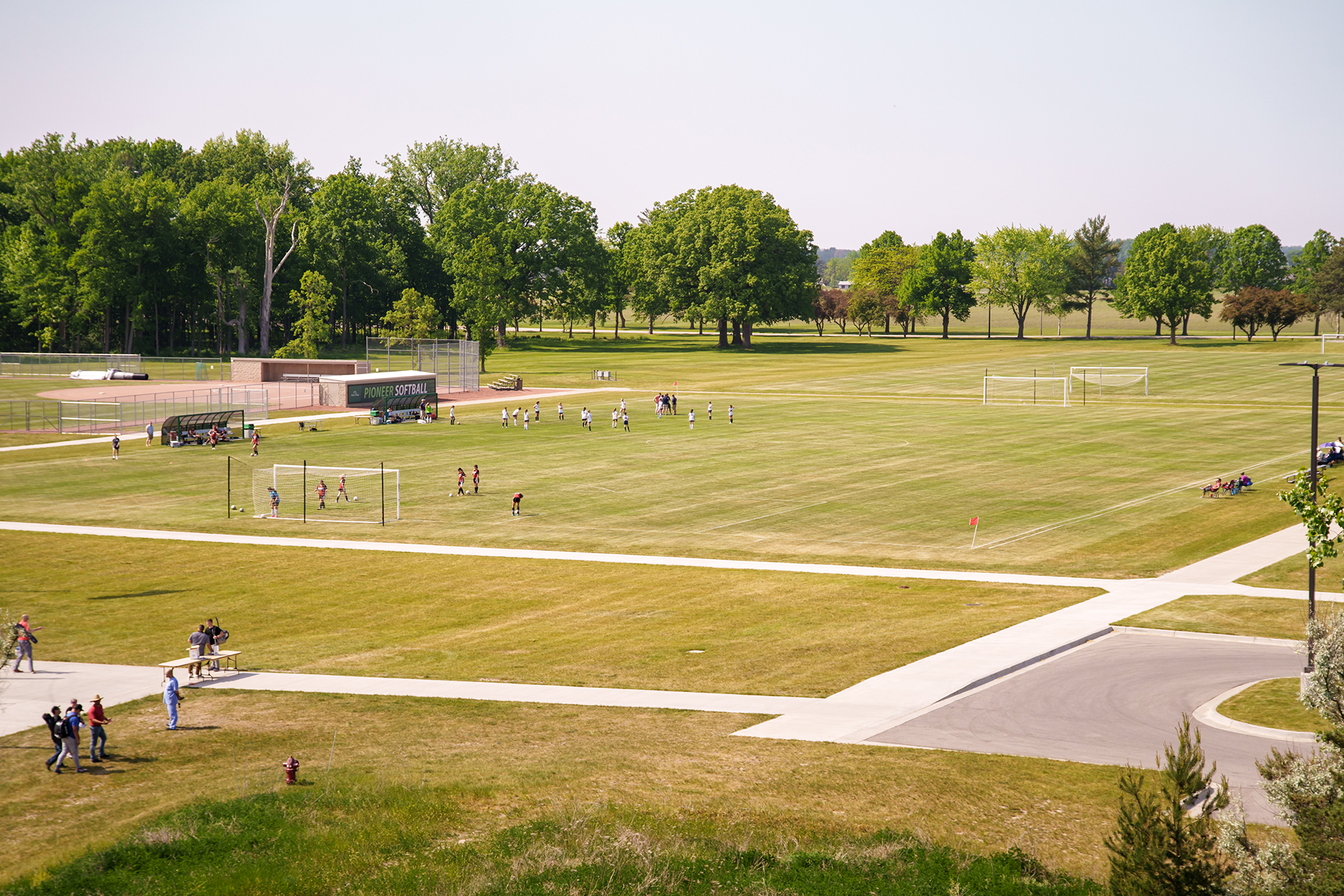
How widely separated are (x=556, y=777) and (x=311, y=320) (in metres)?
109

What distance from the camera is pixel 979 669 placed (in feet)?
86.1

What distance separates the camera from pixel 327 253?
146m

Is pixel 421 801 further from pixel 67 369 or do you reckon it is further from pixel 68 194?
pixel 68 194

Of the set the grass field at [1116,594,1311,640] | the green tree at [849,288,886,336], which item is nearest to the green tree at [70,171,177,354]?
the green tree at [849,288,886,336]

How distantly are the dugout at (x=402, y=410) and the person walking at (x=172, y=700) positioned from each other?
190 feet

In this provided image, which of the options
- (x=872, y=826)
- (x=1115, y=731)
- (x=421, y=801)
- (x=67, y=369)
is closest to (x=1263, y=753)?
(x=1115, y=731)

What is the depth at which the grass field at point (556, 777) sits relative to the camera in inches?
687

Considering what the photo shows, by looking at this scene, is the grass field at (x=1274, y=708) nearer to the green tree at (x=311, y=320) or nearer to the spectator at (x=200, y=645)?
the spectator at (x=200, y=645)

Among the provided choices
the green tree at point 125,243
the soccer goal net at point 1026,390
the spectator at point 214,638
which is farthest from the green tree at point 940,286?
the spectator at point 214,638

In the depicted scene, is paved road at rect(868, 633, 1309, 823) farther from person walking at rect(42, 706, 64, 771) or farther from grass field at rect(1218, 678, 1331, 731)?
person walking at rect(42, 706, 64, 771)

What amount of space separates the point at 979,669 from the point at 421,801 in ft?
45.6

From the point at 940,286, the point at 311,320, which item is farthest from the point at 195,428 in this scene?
the point at 940,286

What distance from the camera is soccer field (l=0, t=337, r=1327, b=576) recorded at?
42.9m

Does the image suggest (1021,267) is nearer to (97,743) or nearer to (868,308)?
(868,308)
